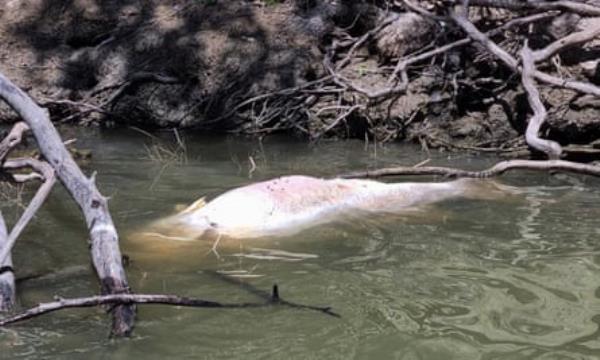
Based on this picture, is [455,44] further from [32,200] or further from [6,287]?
[6,287]

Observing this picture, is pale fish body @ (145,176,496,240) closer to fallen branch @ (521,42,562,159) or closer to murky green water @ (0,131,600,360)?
murky green water @ (0,131,600,360)

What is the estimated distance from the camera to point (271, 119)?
9.73m

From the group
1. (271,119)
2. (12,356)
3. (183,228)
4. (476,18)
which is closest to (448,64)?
(476,18)

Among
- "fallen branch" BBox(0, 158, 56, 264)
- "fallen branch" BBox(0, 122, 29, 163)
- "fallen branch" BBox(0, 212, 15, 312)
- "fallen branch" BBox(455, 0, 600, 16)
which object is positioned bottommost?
"fallen branch" BBox(0, 212, 15, 312)

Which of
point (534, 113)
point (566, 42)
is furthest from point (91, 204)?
point (566, 42)

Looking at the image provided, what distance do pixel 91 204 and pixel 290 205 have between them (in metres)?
1.96

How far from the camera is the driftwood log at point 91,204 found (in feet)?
12.5

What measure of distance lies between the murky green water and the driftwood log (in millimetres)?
199

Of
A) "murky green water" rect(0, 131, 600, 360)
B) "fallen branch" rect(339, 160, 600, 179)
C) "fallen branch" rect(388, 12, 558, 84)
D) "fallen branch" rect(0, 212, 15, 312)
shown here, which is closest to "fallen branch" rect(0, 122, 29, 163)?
"murky green water" rect(0, 131, 600, 360)

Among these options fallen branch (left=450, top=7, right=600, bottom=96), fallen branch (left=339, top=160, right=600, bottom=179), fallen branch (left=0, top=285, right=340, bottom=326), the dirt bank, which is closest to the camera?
fallen branch (left=0, top=285, right=340, bottom=326)

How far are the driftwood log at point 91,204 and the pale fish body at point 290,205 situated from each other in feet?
3.87

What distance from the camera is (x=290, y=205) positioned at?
5.98 m

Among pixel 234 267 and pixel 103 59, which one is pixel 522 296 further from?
pixel 103 59

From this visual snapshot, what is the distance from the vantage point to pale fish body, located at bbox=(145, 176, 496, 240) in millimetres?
5688
